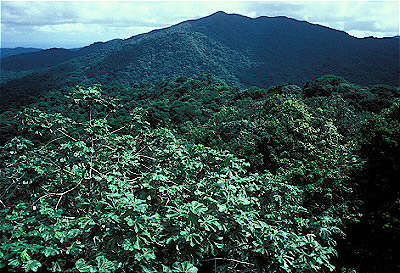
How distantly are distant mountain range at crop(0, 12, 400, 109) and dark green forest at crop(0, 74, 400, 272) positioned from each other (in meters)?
60.3

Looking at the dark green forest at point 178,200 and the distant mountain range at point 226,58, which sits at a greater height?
the distant mountain range at point 226,58

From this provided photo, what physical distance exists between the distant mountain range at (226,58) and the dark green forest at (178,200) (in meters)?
60.3

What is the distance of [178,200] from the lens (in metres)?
4.69

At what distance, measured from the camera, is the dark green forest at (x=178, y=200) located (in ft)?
12.1

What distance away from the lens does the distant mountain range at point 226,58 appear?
245ft

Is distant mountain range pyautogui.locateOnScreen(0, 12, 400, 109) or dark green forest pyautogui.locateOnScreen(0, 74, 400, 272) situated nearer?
dark green forest pyautogui.locateOnScreen(0, 74, 400, 272)

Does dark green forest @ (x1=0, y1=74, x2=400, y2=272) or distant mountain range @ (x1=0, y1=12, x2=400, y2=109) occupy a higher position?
distant mountain range @ (x1=0, y1=12, x2=400, y2=109)

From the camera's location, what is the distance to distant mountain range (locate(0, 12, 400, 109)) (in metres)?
74.8

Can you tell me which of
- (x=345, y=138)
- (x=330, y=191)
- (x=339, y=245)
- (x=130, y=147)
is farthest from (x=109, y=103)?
(x=345, y=138)

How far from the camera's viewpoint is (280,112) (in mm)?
15000

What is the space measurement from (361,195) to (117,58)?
100334 mm

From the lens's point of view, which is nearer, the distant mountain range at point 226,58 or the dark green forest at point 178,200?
the dark green forest at point 178,200

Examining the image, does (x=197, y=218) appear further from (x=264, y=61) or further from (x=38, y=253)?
(x=264, y=61)

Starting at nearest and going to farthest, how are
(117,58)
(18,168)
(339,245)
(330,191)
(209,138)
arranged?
(18,168) < (330,191) < (339,245) < (209,138) < (117,58)
